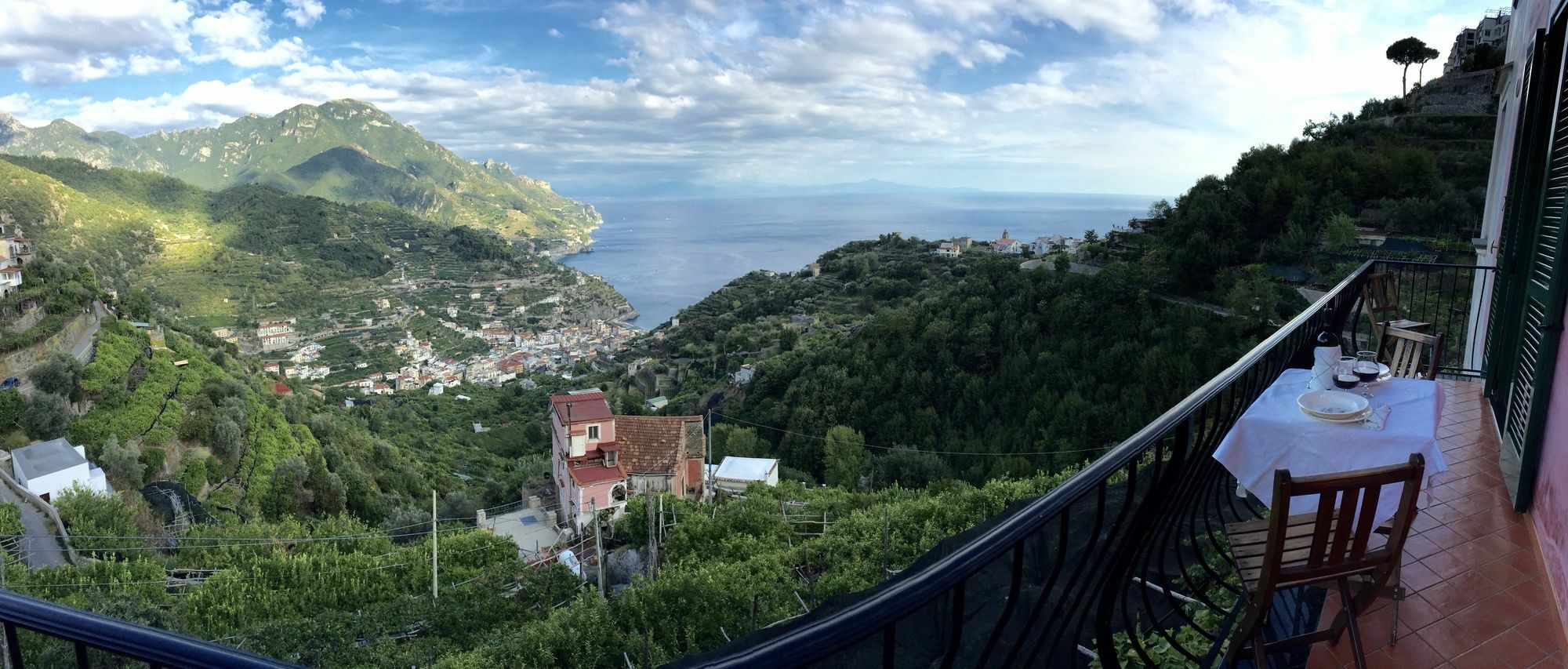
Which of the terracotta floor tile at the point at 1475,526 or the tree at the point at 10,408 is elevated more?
the terracotta floor tile at the point at 1475,526

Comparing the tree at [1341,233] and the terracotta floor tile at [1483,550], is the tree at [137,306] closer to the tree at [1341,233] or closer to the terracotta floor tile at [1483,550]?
the terracotta floor tile at [1483,550]

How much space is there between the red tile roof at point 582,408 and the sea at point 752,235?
47.3 metres

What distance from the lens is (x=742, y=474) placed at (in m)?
16.8

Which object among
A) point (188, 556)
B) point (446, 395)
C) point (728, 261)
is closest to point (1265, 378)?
point (188, 556)

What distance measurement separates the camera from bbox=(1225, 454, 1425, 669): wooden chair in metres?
1.45

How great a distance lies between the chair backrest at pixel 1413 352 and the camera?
3437mm

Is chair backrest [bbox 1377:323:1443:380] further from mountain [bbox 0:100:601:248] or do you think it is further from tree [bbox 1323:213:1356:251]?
mountain [bbox 0:100:601:248]

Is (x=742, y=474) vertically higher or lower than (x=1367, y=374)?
lower

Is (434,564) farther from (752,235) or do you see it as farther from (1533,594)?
(752,235)

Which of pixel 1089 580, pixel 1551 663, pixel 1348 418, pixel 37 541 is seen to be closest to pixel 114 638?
pixel 1089 580

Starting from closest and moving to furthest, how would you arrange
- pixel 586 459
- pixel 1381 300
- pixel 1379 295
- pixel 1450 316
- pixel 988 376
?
pixel 1381 300 < pixel 1379 295 < pixel 1450 316 < pixel 586 459 < pixel 988 376

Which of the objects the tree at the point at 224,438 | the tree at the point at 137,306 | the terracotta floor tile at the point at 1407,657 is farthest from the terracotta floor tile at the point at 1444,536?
the tree at the point at 137,306

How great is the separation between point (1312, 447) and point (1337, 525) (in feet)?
1.68

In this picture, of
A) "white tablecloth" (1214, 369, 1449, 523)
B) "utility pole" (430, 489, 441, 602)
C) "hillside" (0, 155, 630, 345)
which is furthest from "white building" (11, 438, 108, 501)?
"hillside" (0, 155, 630, 345)
